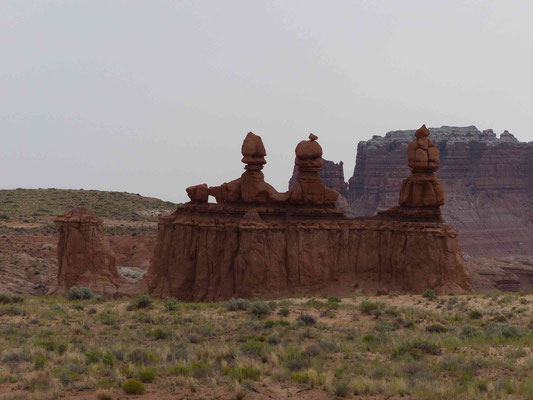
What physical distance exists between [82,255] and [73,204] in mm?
50727

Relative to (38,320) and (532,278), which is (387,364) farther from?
(532,278)

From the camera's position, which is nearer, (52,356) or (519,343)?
(52,356)

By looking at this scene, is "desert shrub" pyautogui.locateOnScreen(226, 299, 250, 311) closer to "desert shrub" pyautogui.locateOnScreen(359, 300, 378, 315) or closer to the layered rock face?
"desert shrub" pyautogui.locateOnScreen(359, 300, 378, 315)

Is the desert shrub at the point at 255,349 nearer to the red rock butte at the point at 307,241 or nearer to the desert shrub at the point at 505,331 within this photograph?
the desert shrub at the point at 505,331

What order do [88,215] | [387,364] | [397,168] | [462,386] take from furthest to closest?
[397,168] < [88,215] < [387,364] < [462,386]

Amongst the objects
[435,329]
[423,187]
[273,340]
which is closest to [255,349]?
[273,340]

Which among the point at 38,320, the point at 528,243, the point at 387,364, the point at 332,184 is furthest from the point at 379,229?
the point at 528,243

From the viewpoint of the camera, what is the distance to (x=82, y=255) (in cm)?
4300

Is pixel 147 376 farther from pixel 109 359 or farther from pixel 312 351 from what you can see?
pixel 312 351

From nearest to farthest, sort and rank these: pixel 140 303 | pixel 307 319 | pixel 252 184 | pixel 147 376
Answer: pixel 147 376, pixel 307 319, pixel 140 303, pixel 252 184

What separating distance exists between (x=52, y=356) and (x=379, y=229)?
2311 centimetres

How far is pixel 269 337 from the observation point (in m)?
20.9

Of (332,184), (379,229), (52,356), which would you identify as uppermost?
(332,184)

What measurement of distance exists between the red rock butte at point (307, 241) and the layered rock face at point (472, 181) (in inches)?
3824
